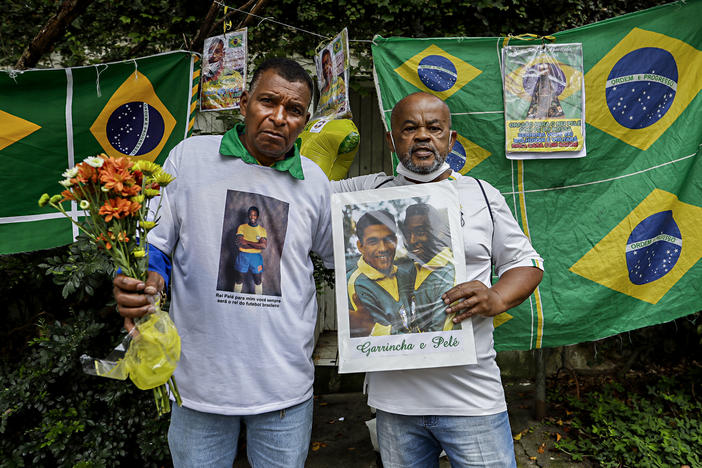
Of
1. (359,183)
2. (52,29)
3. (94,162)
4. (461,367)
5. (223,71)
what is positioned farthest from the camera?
(223,71)

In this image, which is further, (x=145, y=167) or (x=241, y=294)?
(x=241, y=294)

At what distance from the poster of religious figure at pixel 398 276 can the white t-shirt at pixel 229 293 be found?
157 millimetres

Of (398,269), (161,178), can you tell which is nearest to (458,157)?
(398,269)

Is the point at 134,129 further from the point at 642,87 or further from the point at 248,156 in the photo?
the point at 642,87

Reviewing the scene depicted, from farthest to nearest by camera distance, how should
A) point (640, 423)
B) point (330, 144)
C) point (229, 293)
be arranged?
point (640, 423) → point (330, 144) → point (229, 293)

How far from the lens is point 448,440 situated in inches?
58.5

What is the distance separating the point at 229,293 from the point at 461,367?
835mm

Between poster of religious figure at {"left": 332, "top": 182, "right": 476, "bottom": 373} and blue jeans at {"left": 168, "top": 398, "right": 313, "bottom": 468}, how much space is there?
0.85ft

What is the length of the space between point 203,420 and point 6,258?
2.36m

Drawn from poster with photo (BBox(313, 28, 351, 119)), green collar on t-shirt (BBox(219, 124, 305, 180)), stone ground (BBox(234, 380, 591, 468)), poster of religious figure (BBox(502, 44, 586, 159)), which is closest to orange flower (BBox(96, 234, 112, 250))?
green collar on t-shirt (BBox(219, 124, 305, 180))

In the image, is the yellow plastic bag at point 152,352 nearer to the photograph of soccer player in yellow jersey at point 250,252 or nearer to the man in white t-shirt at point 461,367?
the photograph of soccer player in yellow jersey at point 250,252

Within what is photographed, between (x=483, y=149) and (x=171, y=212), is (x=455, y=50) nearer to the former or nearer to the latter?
(x=483, y=149)

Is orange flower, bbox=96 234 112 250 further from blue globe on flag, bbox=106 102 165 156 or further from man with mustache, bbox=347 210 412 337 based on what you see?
blue globe on flag, bbox=106 102 165 156

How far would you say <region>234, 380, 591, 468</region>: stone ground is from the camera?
3.22 m
